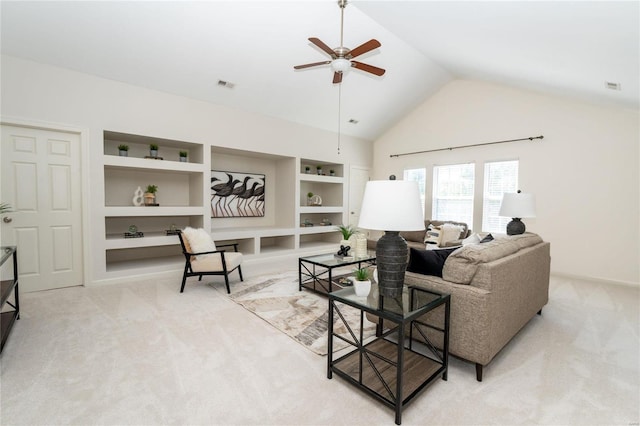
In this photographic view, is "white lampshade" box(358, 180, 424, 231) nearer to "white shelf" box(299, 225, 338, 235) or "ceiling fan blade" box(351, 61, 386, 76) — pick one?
"ceiling fan blade" box(351, 61, 386, 76)

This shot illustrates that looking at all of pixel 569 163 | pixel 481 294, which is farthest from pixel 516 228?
pixel 569 163

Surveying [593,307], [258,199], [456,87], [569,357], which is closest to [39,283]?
[258,199]

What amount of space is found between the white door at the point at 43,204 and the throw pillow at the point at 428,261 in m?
4.14

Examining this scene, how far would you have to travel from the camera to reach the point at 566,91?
4.38 metres

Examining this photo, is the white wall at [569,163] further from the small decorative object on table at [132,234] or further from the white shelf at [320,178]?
the small decorative object on table at [132,234]

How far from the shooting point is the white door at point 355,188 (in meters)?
7.25

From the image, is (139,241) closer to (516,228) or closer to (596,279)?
(516,228)

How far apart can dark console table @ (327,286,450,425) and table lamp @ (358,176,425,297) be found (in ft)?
0.49

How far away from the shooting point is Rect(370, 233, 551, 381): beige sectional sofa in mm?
1938

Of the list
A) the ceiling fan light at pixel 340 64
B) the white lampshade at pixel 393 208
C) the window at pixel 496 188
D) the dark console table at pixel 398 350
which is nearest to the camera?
the dark console table at pixel 398 350

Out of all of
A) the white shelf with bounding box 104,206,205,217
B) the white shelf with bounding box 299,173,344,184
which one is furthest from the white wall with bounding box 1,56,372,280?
the white shelf with bounding box 299,173,344,184

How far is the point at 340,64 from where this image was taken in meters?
3.12

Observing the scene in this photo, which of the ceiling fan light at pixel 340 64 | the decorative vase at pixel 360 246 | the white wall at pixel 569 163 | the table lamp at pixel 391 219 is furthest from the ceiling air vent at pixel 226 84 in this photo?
the white wall at pixel 569 163

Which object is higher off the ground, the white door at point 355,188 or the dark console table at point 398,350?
the white door at point 355,188
